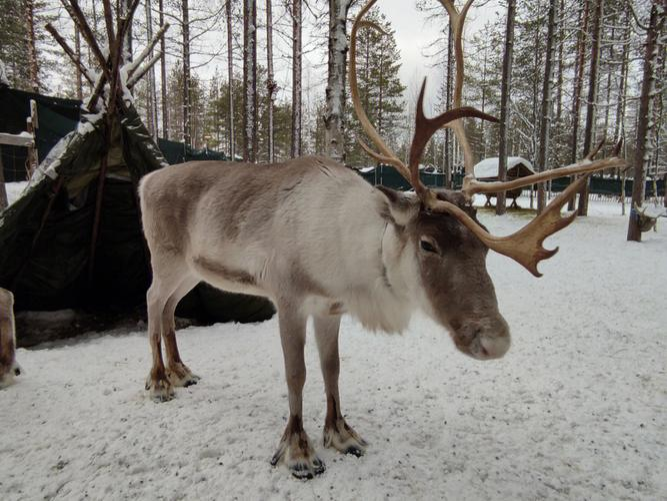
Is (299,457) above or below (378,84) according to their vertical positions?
below

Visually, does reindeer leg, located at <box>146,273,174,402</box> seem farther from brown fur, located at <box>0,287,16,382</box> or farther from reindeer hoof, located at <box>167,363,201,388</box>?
brown fur, located at <box>0,287,16,382</box>

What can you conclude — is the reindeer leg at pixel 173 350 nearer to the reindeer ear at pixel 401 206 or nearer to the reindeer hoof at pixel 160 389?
the reindeer hoof at pixel 160 389

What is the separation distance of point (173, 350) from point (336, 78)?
4654 mm

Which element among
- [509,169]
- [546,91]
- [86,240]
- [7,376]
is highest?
[546,91]

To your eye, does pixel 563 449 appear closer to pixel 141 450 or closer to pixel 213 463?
pixel 213 463

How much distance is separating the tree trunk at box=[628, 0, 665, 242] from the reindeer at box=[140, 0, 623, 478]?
33.1 ft

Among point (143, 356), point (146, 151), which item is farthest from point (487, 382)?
point (146, 151)

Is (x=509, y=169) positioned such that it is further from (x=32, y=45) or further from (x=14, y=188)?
(x=32, y=45)

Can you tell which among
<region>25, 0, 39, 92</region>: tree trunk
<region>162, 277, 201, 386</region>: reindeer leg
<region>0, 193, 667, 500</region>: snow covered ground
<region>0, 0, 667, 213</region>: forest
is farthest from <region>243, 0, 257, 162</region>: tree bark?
<region>25, 0, 39, 92</region>: tree trunk

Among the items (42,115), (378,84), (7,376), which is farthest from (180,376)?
(378,84)

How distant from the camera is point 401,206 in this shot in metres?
2.03

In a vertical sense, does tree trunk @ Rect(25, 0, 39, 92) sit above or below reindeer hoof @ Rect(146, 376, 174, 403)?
above

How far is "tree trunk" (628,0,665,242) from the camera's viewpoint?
9.38m

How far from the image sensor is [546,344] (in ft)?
13.2
